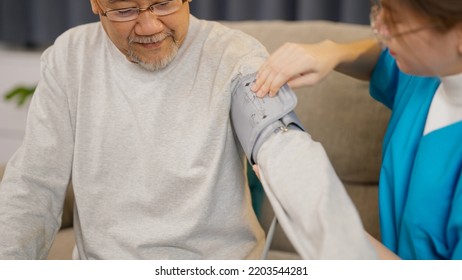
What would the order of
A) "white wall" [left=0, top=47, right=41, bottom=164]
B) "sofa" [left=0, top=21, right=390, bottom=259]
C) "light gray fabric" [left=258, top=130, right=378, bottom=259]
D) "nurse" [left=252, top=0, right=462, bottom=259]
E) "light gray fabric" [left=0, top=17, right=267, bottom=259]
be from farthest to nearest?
"white wall" [left=0, top=47, right=41, bottom=164] < "sofa" [left=0, top=21, right=390, bottom=259] < "light gray fabric" [left=0, top=17, right=267, bottom=259] < "nurse" [left=252, top=0, right=462, bottom=259] < "light gray fabric" [left=258, top=130, right=378, bottom=259]

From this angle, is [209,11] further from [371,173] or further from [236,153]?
[236,153]

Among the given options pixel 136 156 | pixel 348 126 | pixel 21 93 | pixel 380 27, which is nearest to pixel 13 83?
pixel 21 93

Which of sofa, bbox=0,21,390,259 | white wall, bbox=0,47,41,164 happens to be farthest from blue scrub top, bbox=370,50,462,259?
white wall, bbox=0,47,41,164

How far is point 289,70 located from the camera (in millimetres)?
1312

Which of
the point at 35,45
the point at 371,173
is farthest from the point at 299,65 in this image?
the point at 35,45

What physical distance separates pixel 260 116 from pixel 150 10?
0.28 meters

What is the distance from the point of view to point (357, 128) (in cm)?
191

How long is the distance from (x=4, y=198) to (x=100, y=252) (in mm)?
221

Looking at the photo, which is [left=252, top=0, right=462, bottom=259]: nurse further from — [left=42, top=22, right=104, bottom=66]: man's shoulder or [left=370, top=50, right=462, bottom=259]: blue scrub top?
[left=42, top=22, right=104, bottom=66]: man's shoulder

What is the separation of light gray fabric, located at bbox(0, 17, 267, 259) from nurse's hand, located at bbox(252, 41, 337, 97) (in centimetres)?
9

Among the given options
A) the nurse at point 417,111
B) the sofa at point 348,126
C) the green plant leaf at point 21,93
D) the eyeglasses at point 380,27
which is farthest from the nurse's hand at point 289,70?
the green plant leaf at point 21,93

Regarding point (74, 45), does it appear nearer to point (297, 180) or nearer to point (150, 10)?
point (150, 10)

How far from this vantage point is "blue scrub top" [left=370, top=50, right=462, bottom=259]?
4.12 ft

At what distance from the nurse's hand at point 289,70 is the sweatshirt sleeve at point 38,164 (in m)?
0.43
